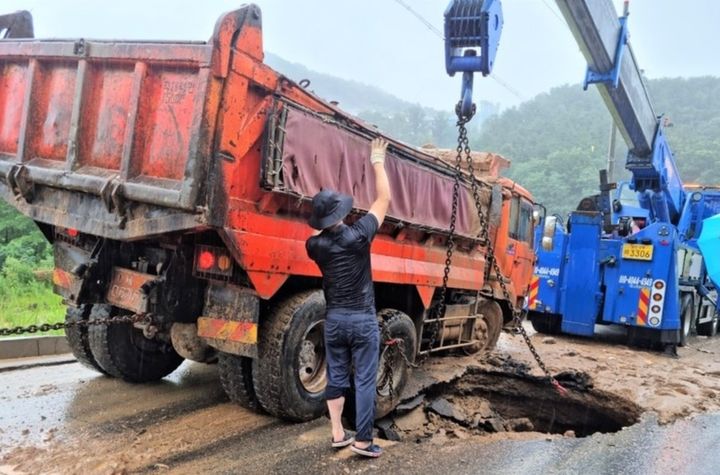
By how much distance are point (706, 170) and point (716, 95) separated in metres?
28.1

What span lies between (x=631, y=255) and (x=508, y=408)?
159 inches

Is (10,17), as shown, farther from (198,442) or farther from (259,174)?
(198,442)

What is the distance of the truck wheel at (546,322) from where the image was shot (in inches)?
399

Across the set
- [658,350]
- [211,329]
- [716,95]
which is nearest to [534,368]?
[658,350]

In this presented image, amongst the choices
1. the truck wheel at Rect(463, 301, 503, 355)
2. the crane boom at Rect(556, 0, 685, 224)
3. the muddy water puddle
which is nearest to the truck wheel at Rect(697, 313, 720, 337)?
the crane boom at Rect(556, 0, 685, 224)

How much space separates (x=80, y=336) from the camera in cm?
515

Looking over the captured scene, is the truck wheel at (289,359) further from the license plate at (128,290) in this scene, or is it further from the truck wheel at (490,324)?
the truck wheel at (490,324)

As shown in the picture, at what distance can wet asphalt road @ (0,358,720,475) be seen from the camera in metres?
3.67

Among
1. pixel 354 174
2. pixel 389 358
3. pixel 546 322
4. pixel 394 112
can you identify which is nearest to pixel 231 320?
pixel 354 174

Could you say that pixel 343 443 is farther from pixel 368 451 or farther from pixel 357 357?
pixel 357 357

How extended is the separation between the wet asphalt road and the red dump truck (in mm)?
338

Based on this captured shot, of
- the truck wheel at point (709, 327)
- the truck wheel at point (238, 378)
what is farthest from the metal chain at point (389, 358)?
the truck wheel at point (709, 327)

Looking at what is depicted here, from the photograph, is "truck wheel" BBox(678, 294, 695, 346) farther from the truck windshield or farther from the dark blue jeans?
the dark blue jeans

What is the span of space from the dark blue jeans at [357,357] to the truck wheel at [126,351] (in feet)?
6.75
